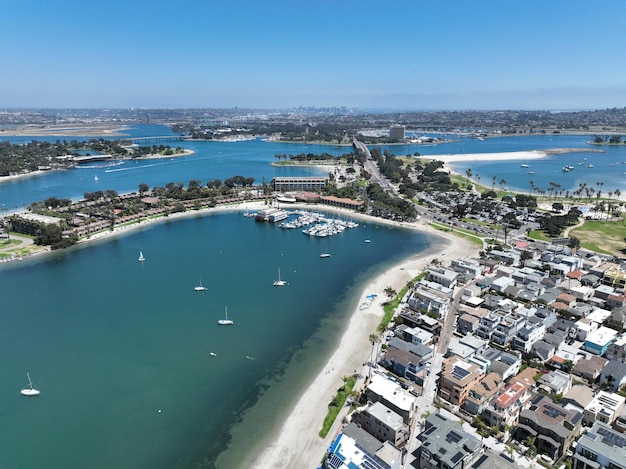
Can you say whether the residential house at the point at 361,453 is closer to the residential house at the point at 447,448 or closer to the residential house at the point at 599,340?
the residential house at the point at 447,448

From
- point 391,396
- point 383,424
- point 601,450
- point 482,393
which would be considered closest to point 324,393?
point 391,396

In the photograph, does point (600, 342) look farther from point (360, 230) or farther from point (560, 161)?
point (560, 161)

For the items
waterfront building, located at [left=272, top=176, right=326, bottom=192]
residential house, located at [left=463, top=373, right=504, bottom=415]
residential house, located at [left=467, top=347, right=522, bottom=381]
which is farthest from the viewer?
waterfront building, located at [left=272, top=176, right=326, bottom=192]

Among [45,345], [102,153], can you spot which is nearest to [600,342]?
[45,345]

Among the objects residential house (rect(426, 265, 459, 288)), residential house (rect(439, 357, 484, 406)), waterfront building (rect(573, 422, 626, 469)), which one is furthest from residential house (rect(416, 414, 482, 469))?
residential house (rect(426, 265, 459, 288))

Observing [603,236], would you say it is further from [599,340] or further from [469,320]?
[469,320]

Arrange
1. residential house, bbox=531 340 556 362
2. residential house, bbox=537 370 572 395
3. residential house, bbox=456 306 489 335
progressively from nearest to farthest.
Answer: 1. residential house, bbox=537 370 572 395
2. residential house, bbox=531 340 556 362
3. residential house, bbox=456 306 489 335

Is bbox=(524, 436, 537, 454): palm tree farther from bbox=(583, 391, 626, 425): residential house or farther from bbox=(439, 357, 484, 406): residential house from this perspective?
bbox=(583, 391, 626, 425): residential house
